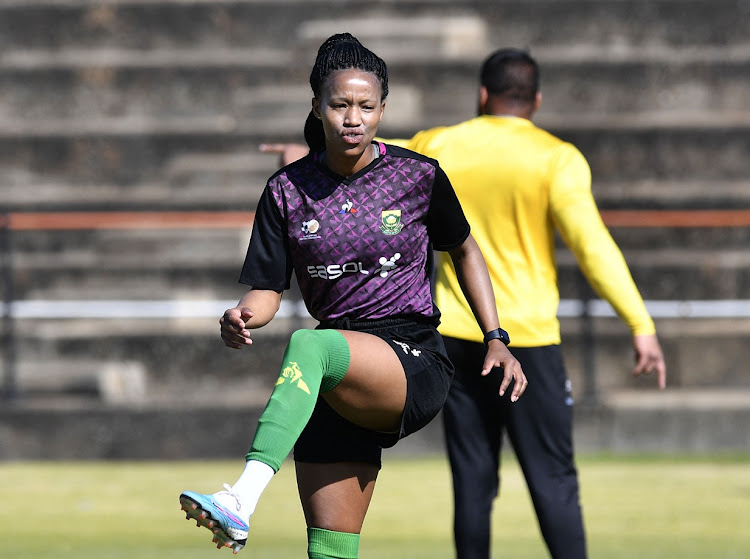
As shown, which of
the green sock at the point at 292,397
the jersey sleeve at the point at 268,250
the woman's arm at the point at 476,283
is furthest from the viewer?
the woman's arm at the point at 476,283

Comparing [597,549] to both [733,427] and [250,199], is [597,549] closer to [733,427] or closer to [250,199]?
[733,427]

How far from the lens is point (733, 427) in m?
10.4

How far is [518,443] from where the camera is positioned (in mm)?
5660

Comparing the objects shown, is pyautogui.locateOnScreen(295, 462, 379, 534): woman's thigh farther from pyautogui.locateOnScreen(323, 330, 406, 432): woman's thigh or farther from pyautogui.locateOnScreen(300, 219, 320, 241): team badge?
pyautogui.locateOnScreen(300, 219, 320, 241): team badge

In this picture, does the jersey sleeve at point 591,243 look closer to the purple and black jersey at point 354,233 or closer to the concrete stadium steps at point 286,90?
the purple and black jersey at point 354,233

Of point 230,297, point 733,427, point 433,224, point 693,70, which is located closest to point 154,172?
point 230,297

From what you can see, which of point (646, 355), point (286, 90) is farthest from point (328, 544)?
point (286, 90)

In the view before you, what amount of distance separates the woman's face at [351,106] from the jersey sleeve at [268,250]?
12.9 inches

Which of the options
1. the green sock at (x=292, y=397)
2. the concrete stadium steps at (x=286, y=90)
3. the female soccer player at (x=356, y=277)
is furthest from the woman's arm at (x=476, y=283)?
the concrete stadium steps at (x=286, y=90)

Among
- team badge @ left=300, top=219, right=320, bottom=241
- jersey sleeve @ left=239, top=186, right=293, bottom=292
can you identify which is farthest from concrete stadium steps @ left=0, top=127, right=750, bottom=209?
team badge @ left=300, top=219, right=320, bottom=241

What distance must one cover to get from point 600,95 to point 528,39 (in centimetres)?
107

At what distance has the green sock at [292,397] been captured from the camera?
3.92 metres

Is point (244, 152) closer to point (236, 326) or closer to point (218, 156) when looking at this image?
point (218, 156)

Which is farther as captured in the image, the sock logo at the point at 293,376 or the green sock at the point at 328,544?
the green sock at the point at 328,544
